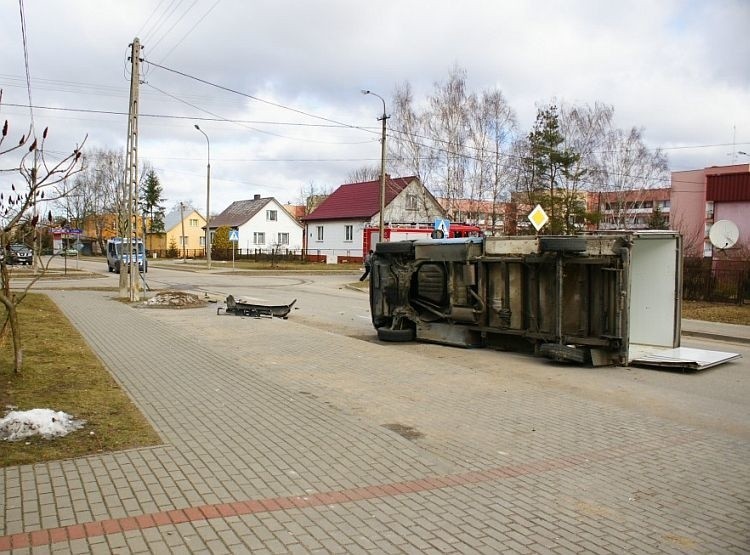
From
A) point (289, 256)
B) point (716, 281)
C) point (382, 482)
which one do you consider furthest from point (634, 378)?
point (289, 256)

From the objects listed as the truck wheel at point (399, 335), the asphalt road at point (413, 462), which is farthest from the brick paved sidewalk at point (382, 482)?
the truck wheel at point (399, 335)

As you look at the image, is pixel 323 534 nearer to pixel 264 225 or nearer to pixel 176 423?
pixel 176 423

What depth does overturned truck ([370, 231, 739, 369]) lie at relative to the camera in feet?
32.4

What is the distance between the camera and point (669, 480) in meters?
5.20

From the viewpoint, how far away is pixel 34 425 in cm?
580

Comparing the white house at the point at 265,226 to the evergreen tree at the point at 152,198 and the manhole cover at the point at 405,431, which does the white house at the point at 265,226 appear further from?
the manhole cover at the point at 405,431

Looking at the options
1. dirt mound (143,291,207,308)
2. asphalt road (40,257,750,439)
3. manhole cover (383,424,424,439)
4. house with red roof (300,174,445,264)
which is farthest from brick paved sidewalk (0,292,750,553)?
house with red roof (300,174,445,264)

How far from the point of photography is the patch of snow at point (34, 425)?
568cm

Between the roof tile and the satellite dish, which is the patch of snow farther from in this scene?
the roof tile

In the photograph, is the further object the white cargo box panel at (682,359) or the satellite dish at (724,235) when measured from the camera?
the satellite dish at (724,235)

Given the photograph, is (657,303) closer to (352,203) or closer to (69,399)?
(69,399)

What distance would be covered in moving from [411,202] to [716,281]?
27908mm

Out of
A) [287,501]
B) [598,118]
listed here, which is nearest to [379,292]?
[287,501]

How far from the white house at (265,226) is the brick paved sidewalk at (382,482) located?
67.8 m
